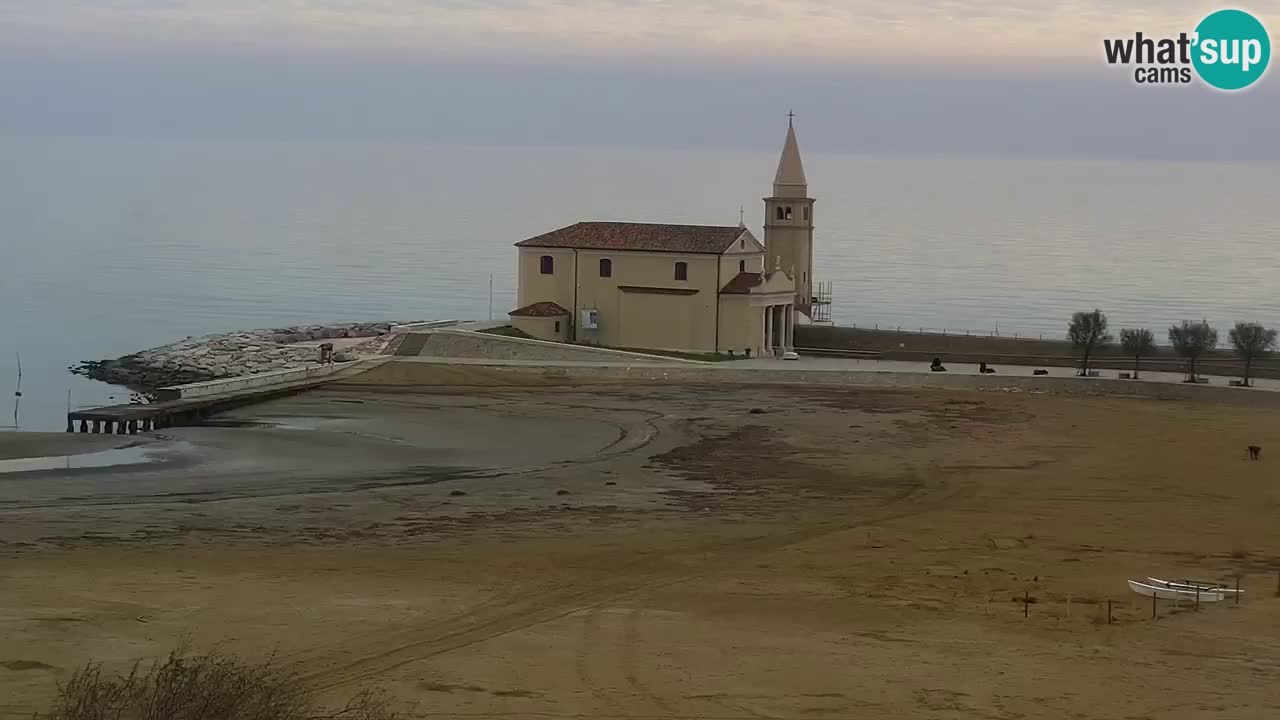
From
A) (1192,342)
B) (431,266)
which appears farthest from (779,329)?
(431,266)

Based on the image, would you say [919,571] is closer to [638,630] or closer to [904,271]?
[638,630]

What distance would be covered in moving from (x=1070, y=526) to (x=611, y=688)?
11.6 meters

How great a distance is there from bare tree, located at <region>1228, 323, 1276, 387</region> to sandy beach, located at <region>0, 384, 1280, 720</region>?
5.85m

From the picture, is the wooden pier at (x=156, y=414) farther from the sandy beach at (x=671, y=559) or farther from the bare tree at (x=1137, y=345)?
the bare tree at (x=1137, y=345)

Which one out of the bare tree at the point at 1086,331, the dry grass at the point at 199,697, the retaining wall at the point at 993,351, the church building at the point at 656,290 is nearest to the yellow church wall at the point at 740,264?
the church building at the point at 656,290

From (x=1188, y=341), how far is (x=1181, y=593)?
26.1 m

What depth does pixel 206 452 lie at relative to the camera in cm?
3494

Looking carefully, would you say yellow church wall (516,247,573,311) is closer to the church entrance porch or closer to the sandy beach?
the church entrance porch

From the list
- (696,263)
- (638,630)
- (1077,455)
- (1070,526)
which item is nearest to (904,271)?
(696,263)

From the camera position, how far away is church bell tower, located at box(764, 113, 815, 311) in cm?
5678

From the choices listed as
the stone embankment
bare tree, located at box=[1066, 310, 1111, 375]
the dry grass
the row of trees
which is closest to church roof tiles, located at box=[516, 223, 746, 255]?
the stone embankment

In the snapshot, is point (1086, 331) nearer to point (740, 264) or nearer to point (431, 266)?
point (740, 264)

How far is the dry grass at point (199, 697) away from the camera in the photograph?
49.0ft

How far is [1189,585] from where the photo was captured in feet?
74.3
